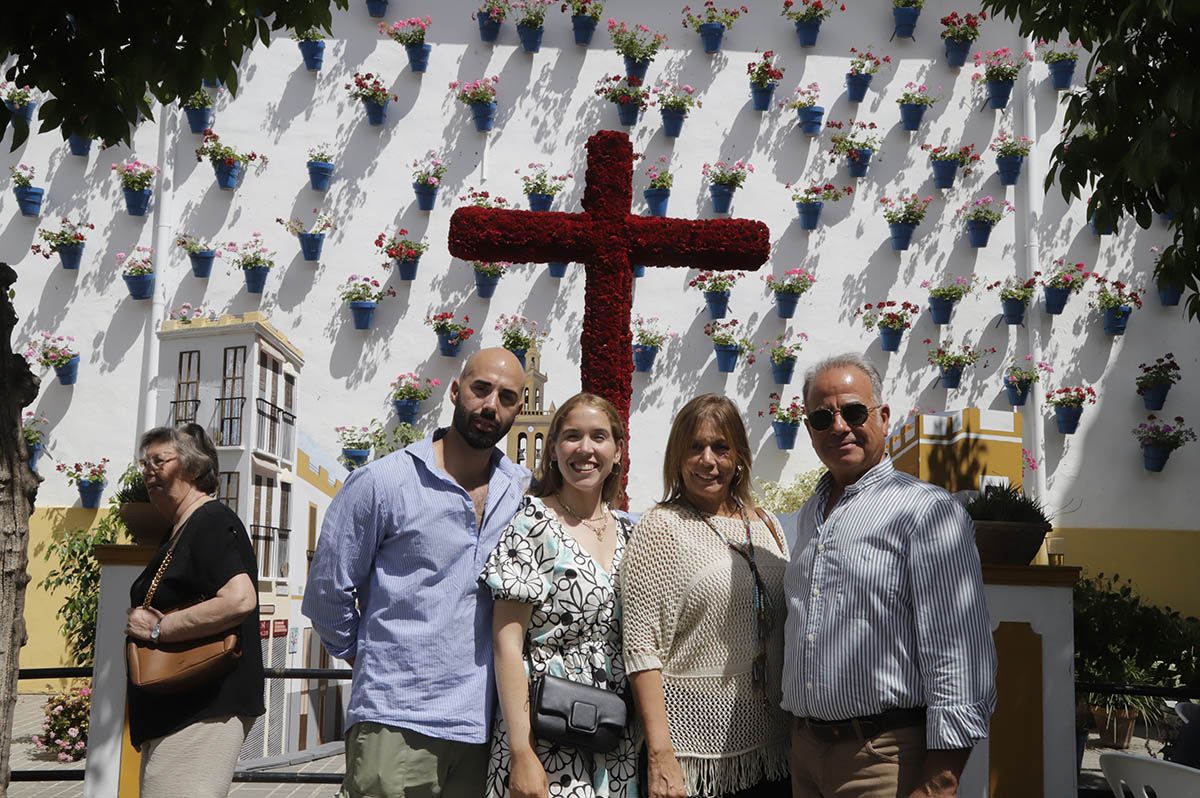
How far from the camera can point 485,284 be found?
432 inches

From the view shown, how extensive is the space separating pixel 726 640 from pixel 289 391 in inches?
285

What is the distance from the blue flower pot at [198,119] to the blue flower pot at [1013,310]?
7.60 meters

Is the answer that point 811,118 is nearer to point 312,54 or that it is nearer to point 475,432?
point 312,54

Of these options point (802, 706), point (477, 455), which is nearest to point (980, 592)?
point (802, 706)

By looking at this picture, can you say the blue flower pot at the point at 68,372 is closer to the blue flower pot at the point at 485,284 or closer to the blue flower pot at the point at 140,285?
the blue flower pot at the point at 140,285

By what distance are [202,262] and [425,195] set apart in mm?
2157

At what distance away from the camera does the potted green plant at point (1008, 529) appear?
4.30 m

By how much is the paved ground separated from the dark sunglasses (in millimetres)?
3635

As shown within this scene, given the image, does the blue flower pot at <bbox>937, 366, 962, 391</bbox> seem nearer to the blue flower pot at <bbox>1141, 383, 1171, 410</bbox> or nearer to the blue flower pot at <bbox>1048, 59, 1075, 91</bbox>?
the blue flower pot at <bbox>1141, 383, 1171, 410</bbox>

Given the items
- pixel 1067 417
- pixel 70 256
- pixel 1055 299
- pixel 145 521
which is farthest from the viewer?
pixel 70 256

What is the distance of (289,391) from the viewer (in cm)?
925

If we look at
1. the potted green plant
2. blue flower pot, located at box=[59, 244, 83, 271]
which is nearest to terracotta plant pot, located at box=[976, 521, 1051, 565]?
the potted green plant

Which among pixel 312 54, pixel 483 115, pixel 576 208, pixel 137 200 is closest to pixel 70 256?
pixel 137 200

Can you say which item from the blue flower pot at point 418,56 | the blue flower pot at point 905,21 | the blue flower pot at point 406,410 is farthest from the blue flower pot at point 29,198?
the blue flower pot at point 905,21
